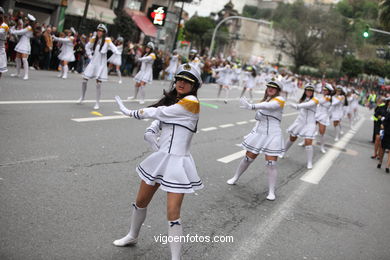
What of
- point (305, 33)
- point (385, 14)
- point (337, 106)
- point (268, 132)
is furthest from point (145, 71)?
point (305, 33)

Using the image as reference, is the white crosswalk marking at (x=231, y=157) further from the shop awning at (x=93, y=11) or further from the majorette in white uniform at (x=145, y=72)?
the shop awning at (x=93, y=11)

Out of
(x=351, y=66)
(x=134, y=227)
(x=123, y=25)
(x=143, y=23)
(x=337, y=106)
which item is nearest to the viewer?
(x=134, y=227)

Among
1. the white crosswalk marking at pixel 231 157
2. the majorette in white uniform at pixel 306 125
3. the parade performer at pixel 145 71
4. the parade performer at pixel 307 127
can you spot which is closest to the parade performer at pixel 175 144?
the white crosswalk marking at pixel 231 157

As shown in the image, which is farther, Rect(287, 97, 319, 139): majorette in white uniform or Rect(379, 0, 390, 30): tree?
Rect(379, 0, 390, 30): tree

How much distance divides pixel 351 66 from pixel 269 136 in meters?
72.0

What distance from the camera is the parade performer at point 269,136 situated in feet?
23.6

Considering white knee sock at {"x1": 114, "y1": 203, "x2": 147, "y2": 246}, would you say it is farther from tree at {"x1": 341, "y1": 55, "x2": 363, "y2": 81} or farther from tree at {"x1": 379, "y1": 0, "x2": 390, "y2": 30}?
tree at {"x1": 341, "y1": 55, "x2": 363, "y2": 81}

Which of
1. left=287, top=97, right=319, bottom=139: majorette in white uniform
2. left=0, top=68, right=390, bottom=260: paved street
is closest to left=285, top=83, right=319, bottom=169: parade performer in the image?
left=287, top=97, right=319, bottom=139: majorette in white uniform

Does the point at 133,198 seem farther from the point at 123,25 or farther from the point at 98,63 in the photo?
the point at 123,25

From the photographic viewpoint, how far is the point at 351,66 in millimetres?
74125

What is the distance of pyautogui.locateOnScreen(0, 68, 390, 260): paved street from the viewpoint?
4457 mm

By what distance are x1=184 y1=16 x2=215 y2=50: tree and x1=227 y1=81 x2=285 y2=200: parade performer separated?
2905 inches

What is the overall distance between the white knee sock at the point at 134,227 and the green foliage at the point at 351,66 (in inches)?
2968

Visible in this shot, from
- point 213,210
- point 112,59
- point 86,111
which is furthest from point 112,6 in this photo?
point 213,210
